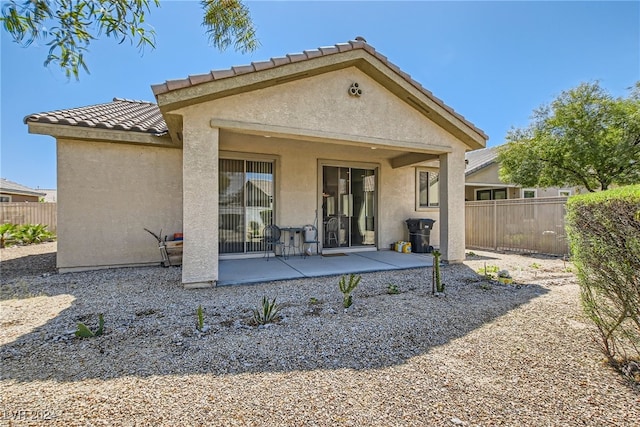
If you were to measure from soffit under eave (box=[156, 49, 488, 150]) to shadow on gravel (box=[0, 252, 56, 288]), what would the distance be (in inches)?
186

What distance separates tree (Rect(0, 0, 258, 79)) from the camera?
2.87 metres

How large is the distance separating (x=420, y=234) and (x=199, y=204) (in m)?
7.17

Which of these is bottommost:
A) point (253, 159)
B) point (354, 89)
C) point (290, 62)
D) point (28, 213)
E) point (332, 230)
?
point (332, 230)

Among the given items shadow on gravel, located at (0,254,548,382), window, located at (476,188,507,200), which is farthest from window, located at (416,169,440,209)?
window, located at (476,188,507,200)

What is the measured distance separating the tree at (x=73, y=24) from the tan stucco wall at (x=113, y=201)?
4.11 metres

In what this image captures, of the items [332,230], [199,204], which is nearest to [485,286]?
[332,230]

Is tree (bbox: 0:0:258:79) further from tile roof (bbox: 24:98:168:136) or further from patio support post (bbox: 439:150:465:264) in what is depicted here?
patio support post (bbox: 439:150:465:264)

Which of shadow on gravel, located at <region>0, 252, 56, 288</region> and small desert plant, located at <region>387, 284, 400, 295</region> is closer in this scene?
small desert plant, located at <region>387, 284, 400, 295</region>

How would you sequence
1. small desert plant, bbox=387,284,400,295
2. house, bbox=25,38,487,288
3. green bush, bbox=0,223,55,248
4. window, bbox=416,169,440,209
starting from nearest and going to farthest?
small desert plant, bbox=387,284,400,295 < house, bbox=25,38,487,288 < window, bbox=416,169,440,209 < green bush, bbox=0,223,55,248

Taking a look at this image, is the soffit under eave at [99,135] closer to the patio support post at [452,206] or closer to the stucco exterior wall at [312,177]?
the stucco exterior wall at [312,177]

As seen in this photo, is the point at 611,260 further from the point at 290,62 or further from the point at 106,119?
the point at 106,119

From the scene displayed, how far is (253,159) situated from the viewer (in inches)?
336

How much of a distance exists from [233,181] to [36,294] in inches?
187

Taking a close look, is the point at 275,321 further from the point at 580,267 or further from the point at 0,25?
the point at 0,25
